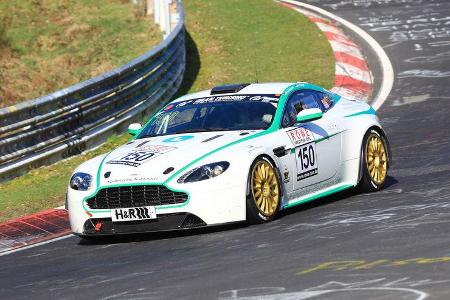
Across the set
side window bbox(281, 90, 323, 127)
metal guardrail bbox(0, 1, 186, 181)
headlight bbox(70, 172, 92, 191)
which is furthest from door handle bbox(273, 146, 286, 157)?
metal guardrail bbox(0, 1, 186, 181)

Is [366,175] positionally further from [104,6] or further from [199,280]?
[104,6]

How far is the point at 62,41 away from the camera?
23.3 metres

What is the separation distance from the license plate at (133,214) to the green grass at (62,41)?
10200 millimetres

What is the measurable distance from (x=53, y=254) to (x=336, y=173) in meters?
3.14

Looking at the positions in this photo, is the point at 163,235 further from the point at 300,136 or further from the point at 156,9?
the point at 156,9

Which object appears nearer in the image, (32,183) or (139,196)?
(139,196)

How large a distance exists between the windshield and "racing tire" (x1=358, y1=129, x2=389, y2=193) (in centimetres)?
129

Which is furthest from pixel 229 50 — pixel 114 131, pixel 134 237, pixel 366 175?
pixel 134 237

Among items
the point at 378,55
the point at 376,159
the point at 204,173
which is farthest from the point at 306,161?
the point at 378,55

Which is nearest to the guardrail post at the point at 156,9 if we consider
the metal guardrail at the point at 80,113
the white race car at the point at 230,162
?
the metal guardrail at the point at 80,113

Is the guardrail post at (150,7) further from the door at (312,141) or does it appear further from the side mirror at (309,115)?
the side mirror at (309,115)

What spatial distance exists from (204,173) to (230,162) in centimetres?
26

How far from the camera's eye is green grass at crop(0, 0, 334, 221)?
20984 millimetres

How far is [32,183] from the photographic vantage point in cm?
1410
